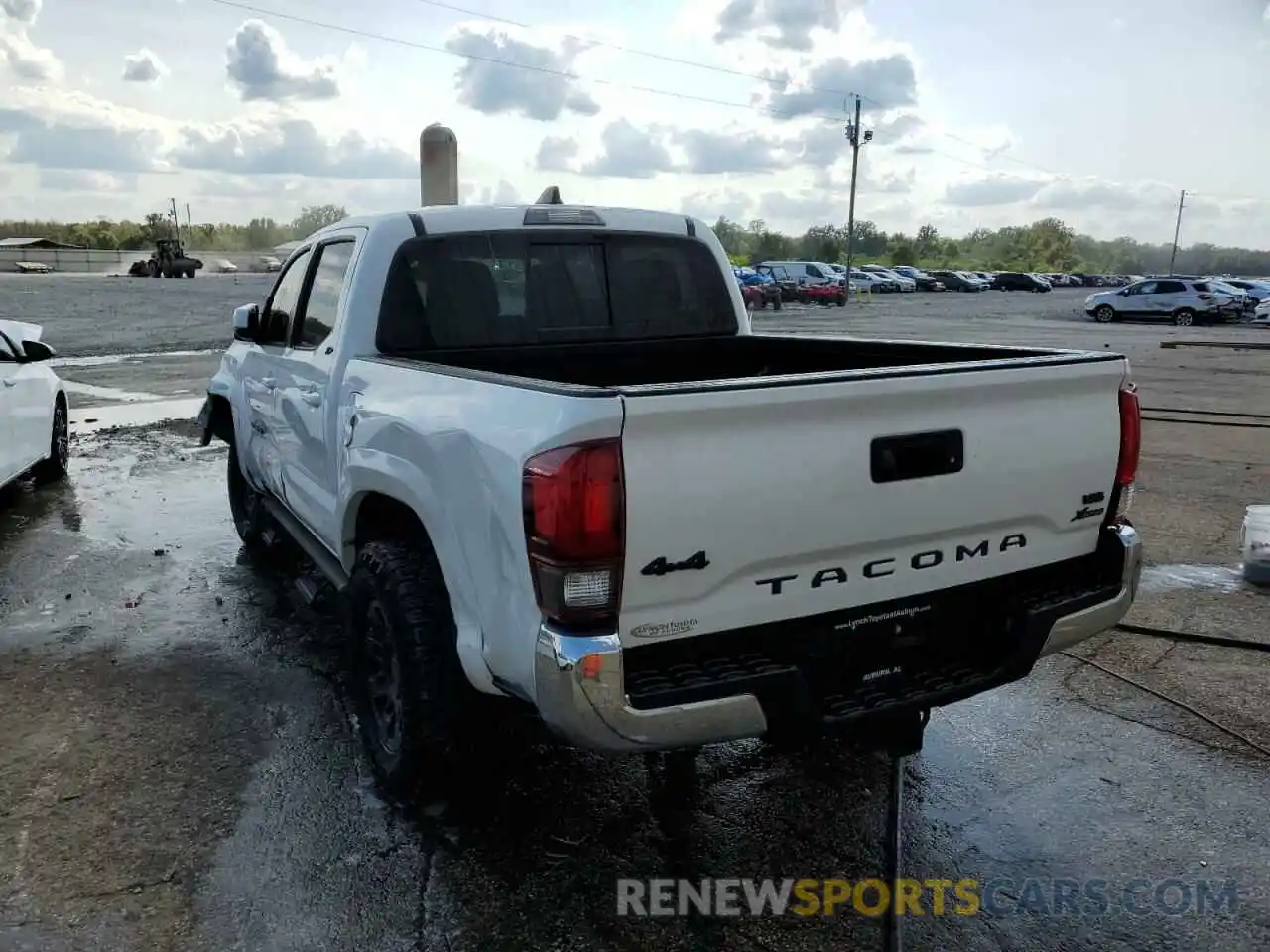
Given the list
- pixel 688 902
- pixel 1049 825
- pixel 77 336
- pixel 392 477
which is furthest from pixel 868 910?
pixel 77 336

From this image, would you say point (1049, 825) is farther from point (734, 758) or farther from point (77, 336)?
point (77, 336)

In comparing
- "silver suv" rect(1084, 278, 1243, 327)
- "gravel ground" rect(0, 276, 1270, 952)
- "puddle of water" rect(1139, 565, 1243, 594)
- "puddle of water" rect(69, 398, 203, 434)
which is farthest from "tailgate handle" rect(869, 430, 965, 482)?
"silver suv" rect(1084, 278, 1243, 327)

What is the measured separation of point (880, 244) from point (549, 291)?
128 meters

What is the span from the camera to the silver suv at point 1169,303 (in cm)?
3538

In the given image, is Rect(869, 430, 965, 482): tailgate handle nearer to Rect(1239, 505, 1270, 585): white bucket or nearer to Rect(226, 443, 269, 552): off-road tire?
Rect(1239, 505, 1270, 585): white bucket

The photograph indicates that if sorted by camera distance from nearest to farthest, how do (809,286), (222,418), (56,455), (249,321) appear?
1. (249,321)
2. (222,418)
3. (56,455)
4. (809,286)

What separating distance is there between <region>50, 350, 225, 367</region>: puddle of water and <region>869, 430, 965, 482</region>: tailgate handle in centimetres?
1717

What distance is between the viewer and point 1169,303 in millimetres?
35969

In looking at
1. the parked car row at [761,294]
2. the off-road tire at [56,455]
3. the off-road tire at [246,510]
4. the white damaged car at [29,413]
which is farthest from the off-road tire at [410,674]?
the parked car row at [761,294]

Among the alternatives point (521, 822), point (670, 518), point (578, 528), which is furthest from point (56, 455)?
point (670, 518)

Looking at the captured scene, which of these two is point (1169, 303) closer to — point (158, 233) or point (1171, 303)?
point (1171, 303)

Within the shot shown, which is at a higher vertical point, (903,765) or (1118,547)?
(1118,547)

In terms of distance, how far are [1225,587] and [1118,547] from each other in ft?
10.4

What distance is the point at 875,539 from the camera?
9.79 feet
